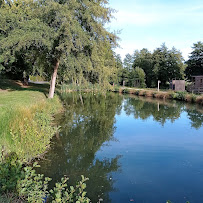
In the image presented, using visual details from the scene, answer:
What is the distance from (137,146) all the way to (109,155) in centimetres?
186

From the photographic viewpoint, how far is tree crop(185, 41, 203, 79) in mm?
46662

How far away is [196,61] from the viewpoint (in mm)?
47375

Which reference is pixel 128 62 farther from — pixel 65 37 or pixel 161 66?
pixel 65 37

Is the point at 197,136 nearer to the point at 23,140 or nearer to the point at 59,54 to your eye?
the point at 23,140

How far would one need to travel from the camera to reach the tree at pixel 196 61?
153 feet

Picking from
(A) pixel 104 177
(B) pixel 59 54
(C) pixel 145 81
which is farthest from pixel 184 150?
(C) pixel 145 81

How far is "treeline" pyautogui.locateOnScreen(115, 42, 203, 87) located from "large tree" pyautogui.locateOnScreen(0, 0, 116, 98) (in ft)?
81.6

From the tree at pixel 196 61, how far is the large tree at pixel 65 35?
33697mm

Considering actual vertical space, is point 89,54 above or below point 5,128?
above

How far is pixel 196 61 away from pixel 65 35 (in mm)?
39279

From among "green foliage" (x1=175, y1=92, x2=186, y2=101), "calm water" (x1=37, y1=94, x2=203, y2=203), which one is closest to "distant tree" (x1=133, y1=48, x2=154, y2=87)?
"green foliage" (x1=175, y1=92, x2=186, y2=101)

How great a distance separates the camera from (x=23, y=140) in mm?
6812

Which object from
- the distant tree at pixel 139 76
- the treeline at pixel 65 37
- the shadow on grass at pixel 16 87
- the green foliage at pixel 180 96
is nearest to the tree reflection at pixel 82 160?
the treeline at pixel 65 37

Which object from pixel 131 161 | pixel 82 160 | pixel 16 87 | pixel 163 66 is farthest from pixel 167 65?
pixel 82 160
